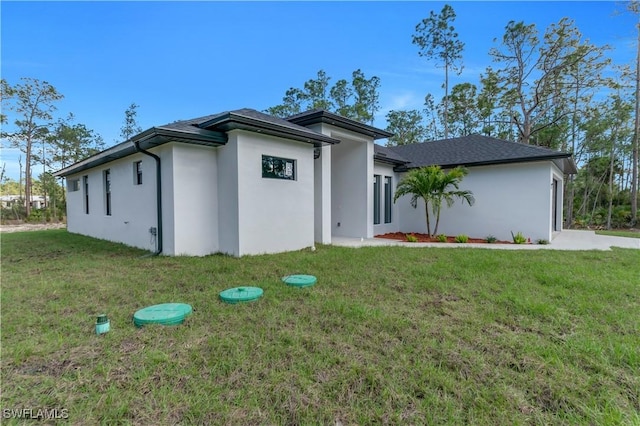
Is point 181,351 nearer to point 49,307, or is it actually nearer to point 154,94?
point 49,307

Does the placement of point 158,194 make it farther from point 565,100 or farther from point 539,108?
point 565,100

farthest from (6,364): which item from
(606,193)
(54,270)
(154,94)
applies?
(606,193)

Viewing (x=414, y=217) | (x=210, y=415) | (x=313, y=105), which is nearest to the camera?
(x=210, y=415)

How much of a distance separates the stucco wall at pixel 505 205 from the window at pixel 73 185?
16302mm

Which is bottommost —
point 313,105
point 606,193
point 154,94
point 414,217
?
point 414,217

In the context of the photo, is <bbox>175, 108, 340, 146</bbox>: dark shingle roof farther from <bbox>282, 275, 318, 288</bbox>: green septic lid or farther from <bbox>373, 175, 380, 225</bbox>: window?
<bbox>373, 175, 380, 225</bbox>: window

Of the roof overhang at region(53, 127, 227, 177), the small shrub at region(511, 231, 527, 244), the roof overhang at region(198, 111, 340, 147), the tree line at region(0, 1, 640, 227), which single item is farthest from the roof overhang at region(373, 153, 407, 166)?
the tree line at region(0, 1, 640, 227)

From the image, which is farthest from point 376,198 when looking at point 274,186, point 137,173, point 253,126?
point 137,173

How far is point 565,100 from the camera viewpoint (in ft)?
59.1

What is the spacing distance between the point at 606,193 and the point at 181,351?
27581mm

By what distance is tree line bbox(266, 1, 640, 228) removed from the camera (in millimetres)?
16453

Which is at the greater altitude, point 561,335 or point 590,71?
point 590,71

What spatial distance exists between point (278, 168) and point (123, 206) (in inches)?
212

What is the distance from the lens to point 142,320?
325 centimetres
